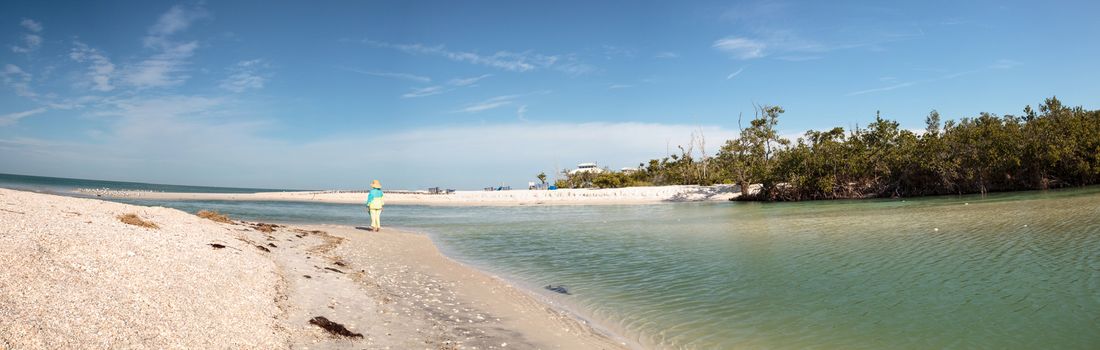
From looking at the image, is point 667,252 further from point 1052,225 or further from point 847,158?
point 847,158

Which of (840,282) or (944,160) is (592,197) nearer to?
(944,160)

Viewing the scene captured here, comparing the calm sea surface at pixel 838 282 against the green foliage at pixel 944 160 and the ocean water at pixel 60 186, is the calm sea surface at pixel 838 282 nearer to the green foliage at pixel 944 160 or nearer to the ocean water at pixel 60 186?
the green foliage at pixel 944 160

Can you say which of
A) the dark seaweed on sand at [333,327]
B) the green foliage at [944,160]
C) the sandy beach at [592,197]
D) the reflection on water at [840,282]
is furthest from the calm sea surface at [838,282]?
the sandy beach at [592,197]

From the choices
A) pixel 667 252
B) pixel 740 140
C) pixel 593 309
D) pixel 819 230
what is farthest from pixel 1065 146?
pixel 593 309

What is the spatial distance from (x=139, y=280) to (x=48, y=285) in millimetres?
1022

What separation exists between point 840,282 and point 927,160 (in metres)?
38.8

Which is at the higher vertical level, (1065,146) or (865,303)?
(1065,146)

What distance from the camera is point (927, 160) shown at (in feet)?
134

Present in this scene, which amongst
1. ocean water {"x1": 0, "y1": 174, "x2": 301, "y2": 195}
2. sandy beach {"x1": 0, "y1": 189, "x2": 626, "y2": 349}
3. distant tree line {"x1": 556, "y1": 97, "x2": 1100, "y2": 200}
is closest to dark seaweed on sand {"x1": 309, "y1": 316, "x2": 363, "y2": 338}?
sandy beach {"x1": 0, "y1": 189, "x2": 626, "y2": 349}

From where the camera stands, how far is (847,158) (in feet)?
143

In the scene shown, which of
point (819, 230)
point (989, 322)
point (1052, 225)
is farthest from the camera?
point (819, 230)

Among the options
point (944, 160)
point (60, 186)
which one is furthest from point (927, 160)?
point (60, 186)

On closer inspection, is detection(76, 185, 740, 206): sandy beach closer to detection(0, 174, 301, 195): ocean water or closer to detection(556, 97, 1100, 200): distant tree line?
detection(556, 97, 1100, 200): distant tree line

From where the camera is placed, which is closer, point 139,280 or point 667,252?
point 139,280
